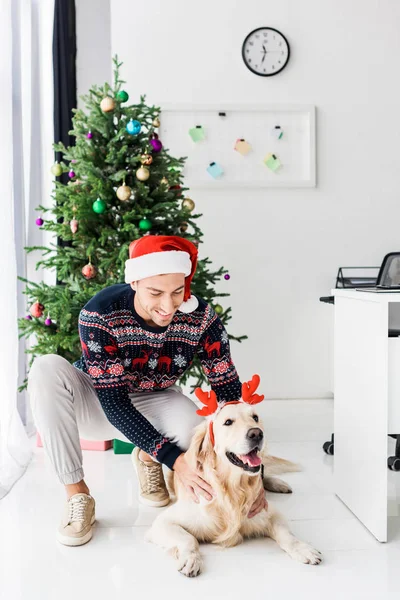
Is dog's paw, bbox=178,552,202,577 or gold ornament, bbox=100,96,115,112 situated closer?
dog's paw, bbox=178,552,202,577

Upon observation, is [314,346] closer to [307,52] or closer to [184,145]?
[184,145]

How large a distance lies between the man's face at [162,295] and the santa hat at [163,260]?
0.06ft

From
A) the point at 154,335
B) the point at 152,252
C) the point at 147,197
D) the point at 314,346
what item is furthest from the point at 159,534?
the point at 314,346

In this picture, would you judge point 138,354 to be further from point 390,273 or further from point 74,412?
point 390,273

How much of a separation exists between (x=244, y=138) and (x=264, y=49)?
1.90 feet

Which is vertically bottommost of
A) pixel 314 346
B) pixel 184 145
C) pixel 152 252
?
pixel 314 346

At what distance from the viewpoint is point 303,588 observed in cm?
146

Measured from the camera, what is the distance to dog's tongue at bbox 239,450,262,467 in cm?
152

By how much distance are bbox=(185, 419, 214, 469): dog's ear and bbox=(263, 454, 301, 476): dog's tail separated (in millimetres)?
795

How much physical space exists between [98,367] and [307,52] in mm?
2867

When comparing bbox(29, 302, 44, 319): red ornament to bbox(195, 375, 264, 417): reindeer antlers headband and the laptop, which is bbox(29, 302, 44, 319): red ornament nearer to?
bbox(195, 375, 264, 417): reindeer antlers headband

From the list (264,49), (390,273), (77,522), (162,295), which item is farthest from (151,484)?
(264,49)

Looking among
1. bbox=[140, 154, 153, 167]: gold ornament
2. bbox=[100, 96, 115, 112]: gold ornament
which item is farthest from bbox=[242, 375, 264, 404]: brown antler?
bbox=[100, 96, 115, 112]: gold ornament

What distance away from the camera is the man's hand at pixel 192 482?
1.58m
